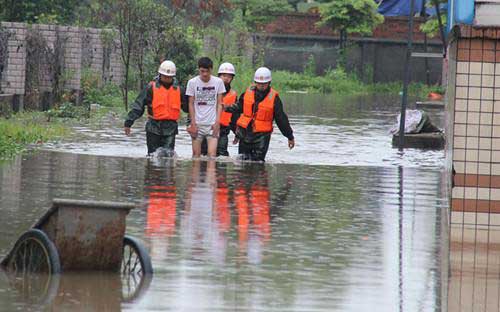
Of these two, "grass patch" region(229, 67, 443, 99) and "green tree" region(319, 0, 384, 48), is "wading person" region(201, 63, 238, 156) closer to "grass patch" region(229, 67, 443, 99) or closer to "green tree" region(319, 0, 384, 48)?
"grass patch" region(229, 67, 443, 99)

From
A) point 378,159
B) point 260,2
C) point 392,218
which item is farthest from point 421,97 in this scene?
point 392,218

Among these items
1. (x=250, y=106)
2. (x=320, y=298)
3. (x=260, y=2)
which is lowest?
(x=320, y=298)

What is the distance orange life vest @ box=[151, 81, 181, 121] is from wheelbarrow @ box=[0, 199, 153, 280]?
9.13 m

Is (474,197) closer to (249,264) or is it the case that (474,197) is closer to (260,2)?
(249,264)

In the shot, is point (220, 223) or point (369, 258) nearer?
point (369, 258)

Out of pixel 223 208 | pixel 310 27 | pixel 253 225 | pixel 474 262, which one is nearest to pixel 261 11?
pixel 310 27

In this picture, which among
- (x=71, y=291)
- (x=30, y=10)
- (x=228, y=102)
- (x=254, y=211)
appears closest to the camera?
(x=71, y=291)

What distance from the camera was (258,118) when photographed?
1922 centimetres

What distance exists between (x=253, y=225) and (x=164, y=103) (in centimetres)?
660

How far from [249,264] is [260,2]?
4919cm

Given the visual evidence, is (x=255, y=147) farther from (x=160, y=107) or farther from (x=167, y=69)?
(x=167, y=69)

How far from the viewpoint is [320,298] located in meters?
9.45

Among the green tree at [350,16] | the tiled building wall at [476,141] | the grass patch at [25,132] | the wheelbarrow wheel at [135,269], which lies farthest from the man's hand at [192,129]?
the green tree at [350,16]

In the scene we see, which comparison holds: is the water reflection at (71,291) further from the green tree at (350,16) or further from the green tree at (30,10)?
the green tree at (350,16)
